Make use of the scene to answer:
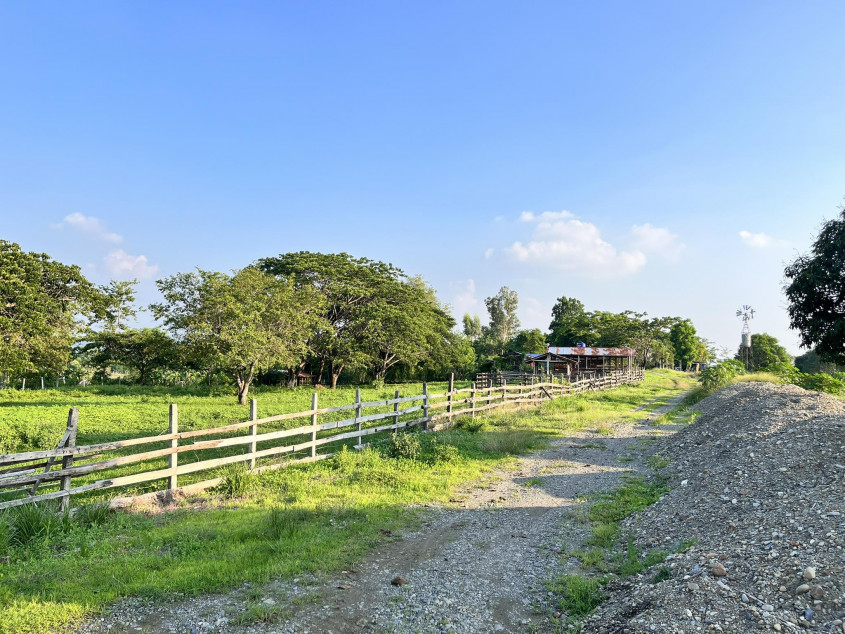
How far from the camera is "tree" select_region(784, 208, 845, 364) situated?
1571cm

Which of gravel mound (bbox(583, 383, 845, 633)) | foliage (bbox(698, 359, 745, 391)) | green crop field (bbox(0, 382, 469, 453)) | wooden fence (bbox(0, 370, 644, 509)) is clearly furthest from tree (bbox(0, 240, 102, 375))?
foliage (bbox(698, 359, 745, 391))

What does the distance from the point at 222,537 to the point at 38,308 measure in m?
22.8

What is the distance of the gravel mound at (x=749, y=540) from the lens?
3.60 m

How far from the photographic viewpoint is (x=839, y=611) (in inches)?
136

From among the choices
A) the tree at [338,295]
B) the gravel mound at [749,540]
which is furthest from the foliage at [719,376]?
the tree at [338,295]

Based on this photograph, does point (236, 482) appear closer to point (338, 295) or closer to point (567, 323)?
point (338, 295)

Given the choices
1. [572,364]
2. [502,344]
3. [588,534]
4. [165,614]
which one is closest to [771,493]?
[588,534]

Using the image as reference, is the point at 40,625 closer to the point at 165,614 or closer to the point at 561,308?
the point at 165,614

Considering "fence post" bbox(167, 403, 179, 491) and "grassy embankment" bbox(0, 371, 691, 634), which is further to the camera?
"fence post" bbox(167, 403, 179, 491)

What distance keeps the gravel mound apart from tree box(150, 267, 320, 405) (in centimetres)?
1907

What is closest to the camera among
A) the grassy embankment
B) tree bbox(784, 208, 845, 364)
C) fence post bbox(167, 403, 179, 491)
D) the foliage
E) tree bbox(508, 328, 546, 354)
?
the grassy embankment

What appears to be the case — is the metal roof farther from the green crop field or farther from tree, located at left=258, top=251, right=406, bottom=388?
the green crop field

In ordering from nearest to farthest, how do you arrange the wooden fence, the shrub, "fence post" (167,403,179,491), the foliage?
the wooden fence
"fence post" (167,403,179,491)
the shrub
the foliage

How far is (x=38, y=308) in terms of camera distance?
22312 millimetres
